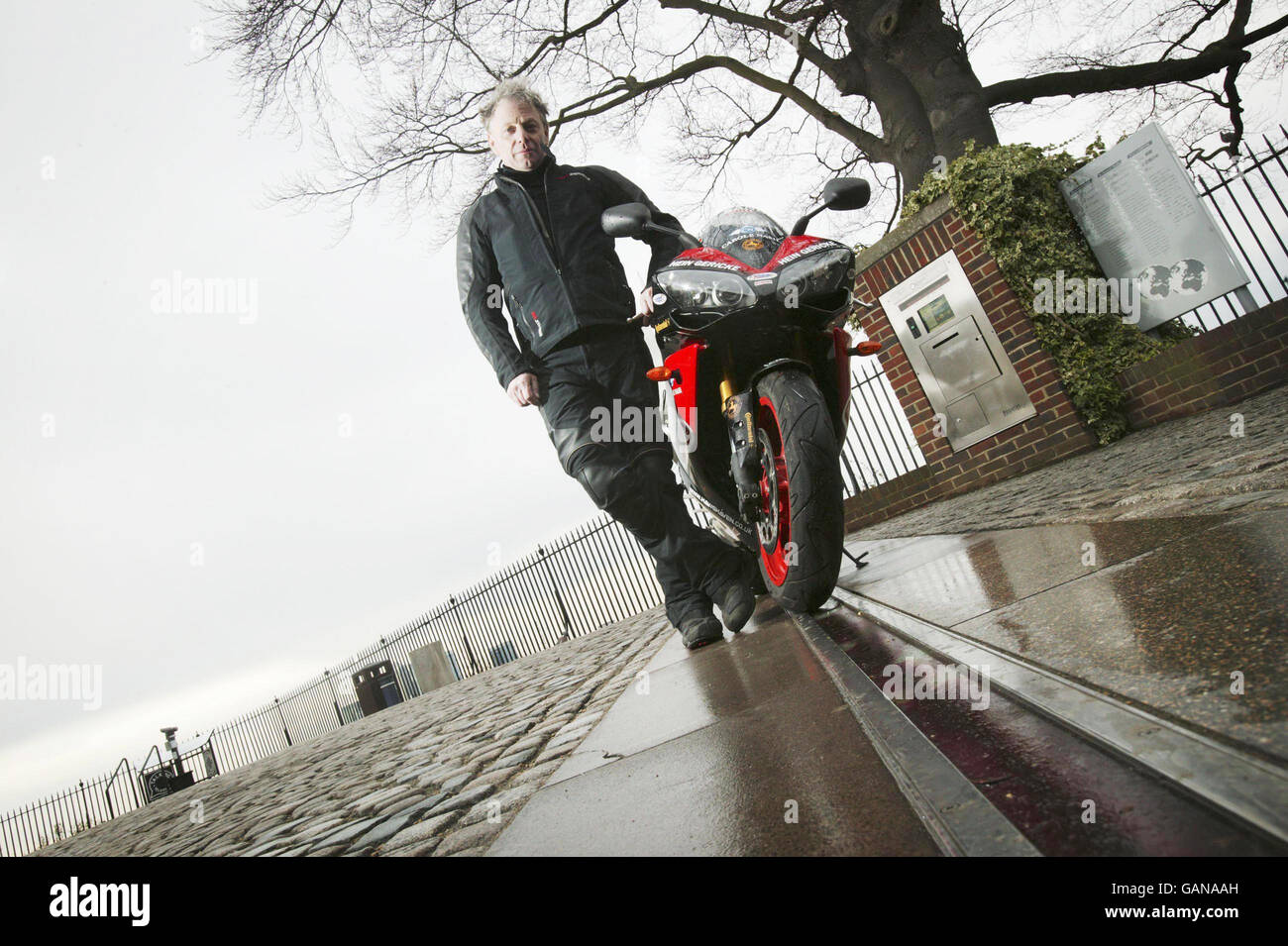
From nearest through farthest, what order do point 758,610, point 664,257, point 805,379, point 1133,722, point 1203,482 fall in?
point 1133,722 → point 805,379 → point 1203,482 → point 664,257 → point 758,610

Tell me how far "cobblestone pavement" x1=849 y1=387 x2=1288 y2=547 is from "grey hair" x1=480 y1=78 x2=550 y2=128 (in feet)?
9.90

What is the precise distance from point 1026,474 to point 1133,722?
22.1 ft

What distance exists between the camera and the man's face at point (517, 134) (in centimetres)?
339

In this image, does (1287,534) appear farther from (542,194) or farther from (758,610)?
(542,194)

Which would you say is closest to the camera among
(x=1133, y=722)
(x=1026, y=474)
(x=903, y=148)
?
(x=1133, y=722)

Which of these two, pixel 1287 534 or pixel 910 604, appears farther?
pixel 910 604

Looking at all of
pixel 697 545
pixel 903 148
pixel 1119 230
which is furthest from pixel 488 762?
pixel 903 148

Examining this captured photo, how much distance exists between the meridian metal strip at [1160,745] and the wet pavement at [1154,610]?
0.03 meters

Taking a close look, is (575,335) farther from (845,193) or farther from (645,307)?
(845,193)

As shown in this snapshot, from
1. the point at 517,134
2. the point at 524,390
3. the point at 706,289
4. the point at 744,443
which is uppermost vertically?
the point at 517,134

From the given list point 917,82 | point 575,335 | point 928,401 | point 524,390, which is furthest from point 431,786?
point 917,82

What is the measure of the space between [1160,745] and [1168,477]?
2.94m

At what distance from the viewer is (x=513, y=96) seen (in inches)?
135

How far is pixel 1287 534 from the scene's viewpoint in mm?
1571
